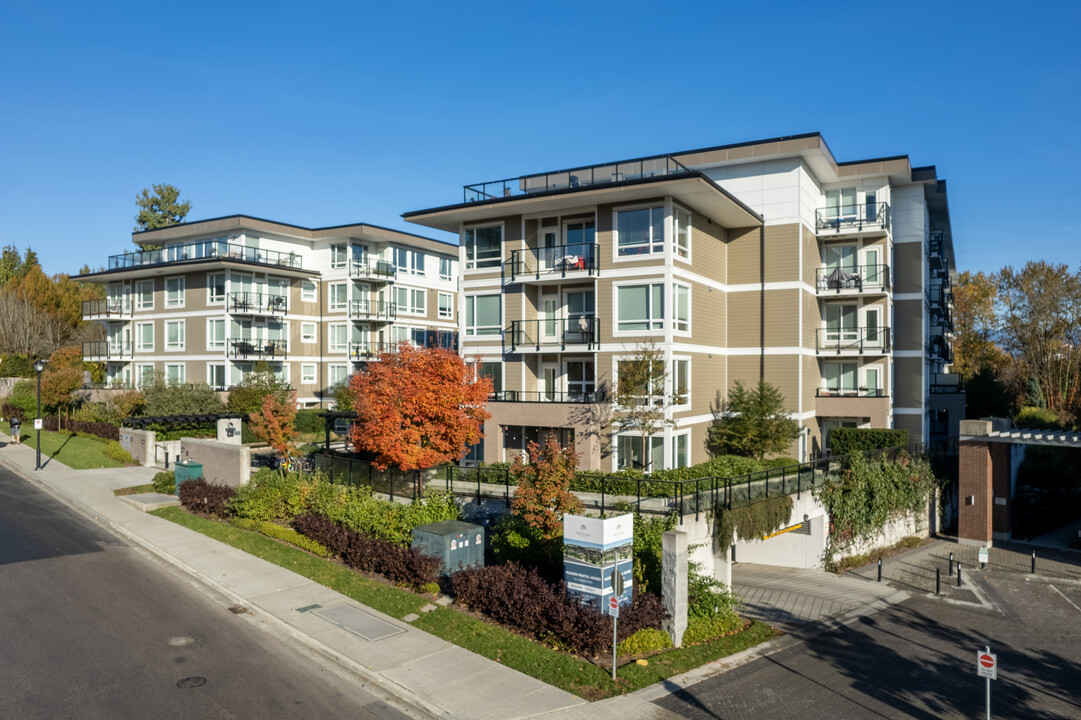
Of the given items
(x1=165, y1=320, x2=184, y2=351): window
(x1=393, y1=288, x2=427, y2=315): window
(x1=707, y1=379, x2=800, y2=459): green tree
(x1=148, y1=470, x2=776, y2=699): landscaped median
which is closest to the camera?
(x1=148, y1=470, x2=776, y2=699): landscaped median

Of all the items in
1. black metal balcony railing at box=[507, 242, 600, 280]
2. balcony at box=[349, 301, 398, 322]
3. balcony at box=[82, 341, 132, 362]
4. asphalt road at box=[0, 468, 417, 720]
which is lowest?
asphalt road at box=[0, 468, 417, 720]

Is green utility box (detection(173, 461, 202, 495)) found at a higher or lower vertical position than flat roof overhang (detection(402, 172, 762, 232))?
lower

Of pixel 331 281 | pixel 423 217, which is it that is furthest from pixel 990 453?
pixel 331 281

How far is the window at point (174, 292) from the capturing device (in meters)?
46.3

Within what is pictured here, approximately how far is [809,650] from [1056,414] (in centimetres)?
4528

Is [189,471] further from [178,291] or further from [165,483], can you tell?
[178,291]

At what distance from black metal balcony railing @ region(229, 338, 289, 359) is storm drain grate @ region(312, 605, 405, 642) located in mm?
32796

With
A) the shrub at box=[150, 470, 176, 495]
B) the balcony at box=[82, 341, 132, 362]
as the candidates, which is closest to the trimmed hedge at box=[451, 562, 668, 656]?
the shrub at box=[150, 470, 176, 495]

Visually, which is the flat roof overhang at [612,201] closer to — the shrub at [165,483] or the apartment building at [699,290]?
the apartment building at [699,290]

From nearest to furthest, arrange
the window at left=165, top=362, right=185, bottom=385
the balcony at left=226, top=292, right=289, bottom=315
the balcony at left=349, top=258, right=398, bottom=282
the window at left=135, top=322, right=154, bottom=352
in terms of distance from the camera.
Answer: the balcony at left=226, top=292, right=289, bottom=315 → the window at left=165, top=362, right=185, bottom=385 → the window at left=135, top=322, right=154, bottom=352 → the balcony at left=349, top=258, right=398, bottom=282

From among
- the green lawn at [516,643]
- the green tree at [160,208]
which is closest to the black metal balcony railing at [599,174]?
the green lawn at [516,643]

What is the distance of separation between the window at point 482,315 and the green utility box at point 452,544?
44.7 ft

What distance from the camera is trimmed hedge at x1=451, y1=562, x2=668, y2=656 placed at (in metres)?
13.6

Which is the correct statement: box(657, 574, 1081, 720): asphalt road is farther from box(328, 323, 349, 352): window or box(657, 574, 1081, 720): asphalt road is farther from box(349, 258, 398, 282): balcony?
box(328, 323, 349, 352): window
